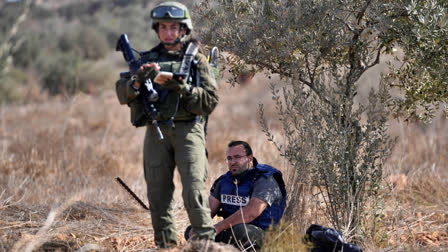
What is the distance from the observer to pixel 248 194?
4.79 metres

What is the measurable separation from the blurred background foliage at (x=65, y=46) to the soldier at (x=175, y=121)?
965 centimetres

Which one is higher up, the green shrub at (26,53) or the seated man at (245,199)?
the green shrub at (26,53)

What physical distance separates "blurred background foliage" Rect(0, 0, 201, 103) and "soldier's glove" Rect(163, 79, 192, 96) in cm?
991

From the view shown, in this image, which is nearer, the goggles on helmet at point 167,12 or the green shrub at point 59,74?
the goggles on helmet at point 167,12

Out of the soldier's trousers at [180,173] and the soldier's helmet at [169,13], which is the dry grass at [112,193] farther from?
the soldier's helmet at [169,13]

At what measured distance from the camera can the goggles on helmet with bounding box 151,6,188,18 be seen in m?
3.68

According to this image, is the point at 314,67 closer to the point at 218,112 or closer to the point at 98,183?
the point at 98,183

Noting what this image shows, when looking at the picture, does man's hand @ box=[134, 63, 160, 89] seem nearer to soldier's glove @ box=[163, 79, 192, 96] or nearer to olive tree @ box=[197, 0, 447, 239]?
soldier's glove @ box=[163, 79, 192, 96]

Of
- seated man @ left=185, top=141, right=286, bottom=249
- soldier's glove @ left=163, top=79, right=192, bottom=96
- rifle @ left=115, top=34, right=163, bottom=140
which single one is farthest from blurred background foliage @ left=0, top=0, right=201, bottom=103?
soldier's glove @ left=163, top=79, right=192, bottom=96

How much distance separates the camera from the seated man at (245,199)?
4.55m

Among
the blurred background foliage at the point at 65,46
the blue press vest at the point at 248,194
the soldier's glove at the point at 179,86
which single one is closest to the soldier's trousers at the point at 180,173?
the soldier's glove at the point at 179,86

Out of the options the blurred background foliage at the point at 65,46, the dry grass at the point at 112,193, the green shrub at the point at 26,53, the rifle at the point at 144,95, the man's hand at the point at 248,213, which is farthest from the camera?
the green shrub at the point at 26,53

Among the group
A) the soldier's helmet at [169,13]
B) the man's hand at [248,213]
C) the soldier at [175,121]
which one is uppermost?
the soldier's helmet at [169,13]

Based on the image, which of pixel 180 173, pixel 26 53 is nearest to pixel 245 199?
pixel 180 173
